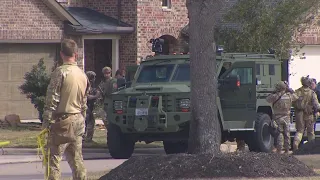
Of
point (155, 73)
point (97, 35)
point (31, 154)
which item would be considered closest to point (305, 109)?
point (155, 73)

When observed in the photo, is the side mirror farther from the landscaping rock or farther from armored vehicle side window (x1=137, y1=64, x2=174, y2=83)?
the landscaping rock

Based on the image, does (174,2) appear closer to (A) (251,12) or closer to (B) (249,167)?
(A) (251,12)

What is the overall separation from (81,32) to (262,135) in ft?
35.3

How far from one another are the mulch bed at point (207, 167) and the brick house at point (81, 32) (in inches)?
568

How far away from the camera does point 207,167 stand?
10781 mm

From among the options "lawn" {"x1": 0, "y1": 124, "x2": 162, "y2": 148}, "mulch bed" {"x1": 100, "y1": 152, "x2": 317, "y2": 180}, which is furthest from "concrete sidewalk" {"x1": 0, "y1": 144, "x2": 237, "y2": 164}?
"mulch bed" {"x1": 100, "y1": 152, "x2": 317, "y2": 180}

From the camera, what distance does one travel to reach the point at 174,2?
28672 millimetres

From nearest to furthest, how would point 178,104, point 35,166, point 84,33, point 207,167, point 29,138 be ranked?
1. point 207,167
2. point 35,166
3. point 178,104
4. point 29,138
5. point 84,33

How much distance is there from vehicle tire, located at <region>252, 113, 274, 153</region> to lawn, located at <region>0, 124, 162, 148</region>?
10.2ft

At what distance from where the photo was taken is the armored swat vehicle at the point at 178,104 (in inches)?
621

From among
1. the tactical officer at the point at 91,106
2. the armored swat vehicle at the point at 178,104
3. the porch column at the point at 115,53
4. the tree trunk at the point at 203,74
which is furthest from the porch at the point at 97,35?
the tree trunk at the point at 203,74

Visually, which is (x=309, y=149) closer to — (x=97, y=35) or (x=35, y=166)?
(x=35, y=166)

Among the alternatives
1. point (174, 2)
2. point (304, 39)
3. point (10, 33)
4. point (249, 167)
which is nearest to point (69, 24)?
point (10, 33)

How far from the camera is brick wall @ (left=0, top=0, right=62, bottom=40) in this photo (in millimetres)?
24703
